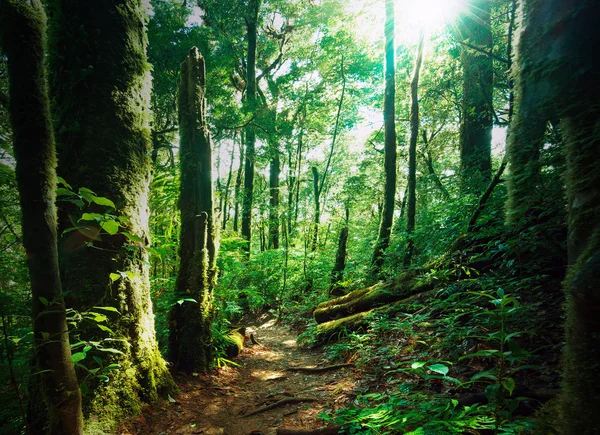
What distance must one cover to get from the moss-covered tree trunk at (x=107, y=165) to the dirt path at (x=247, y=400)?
378 mm

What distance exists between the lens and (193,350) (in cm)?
466

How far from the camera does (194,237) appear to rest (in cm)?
506

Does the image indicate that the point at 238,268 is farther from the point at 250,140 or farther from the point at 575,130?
the point at 575,130

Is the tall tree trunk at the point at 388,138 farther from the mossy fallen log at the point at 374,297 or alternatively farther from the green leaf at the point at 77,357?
the green leaf at the point at 77,357

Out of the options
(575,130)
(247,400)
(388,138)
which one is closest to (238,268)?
(247,400)

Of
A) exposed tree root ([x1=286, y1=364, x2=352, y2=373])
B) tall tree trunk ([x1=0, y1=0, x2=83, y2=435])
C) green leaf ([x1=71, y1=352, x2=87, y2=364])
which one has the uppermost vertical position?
tall tree trunk ([x1=0, y1=0, x2=83, y2=435])

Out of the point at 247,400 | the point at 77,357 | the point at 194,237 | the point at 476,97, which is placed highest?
the point at 476,97

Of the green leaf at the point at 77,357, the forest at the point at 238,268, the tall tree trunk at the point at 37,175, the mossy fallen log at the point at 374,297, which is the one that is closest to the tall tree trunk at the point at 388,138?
the forest at the point at 238,268

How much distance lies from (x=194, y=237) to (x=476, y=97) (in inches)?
339

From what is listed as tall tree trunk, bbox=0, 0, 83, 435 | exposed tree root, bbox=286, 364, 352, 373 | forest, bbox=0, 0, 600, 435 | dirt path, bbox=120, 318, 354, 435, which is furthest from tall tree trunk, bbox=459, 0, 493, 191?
tall tree trunk, bbox=0, 0, 83, 435

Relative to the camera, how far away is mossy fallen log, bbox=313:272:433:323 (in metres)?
6.14

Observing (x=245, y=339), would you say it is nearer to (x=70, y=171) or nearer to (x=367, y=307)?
(x=367, y=307)

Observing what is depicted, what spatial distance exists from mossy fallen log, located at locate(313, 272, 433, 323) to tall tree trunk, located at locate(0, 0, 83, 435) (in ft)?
19.1

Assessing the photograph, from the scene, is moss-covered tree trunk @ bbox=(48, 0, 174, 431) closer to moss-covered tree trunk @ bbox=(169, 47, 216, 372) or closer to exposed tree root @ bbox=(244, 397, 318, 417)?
moss-covered tree trunk @ bbox=(169, 47, 216, 372)
